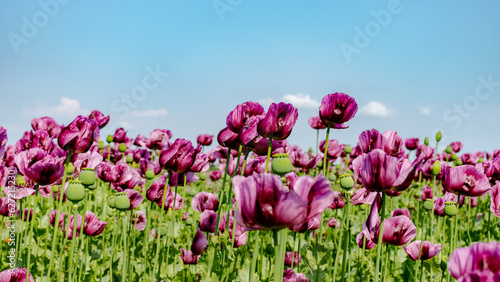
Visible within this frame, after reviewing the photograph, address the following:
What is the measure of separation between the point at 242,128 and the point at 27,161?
116 cm

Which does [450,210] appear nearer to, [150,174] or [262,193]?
[262,193]

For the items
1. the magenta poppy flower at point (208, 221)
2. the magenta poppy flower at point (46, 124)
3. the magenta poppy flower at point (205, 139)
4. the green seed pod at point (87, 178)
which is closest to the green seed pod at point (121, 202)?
the green seed pod at point (87, 178)

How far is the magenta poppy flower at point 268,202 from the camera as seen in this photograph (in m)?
1.01

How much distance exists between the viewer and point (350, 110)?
2.05m

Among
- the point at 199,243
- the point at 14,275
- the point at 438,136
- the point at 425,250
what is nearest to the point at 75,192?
the point at 14,275

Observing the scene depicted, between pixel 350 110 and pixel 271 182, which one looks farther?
pixel 350 110

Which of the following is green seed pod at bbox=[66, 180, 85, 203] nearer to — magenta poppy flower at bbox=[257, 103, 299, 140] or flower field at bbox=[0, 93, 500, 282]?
flower field at bbox=[0, 93, 500, 282]

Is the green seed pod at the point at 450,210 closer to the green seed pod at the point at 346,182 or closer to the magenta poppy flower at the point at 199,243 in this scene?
the green seed pod at the point at 346,182

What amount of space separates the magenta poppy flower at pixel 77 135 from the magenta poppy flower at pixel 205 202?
108 centimetres

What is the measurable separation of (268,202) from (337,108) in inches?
44.0

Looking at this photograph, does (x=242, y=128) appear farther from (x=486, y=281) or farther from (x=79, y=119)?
(x=486, y=281)

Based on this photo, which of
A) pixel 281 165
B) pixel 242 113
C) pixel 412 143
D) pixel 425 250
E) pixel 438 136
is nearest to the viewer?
pixel 281 165

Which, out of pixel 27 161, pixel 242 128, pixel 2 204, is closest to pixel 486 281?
pixel 242 128

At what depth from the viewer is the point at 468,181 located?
211cm
